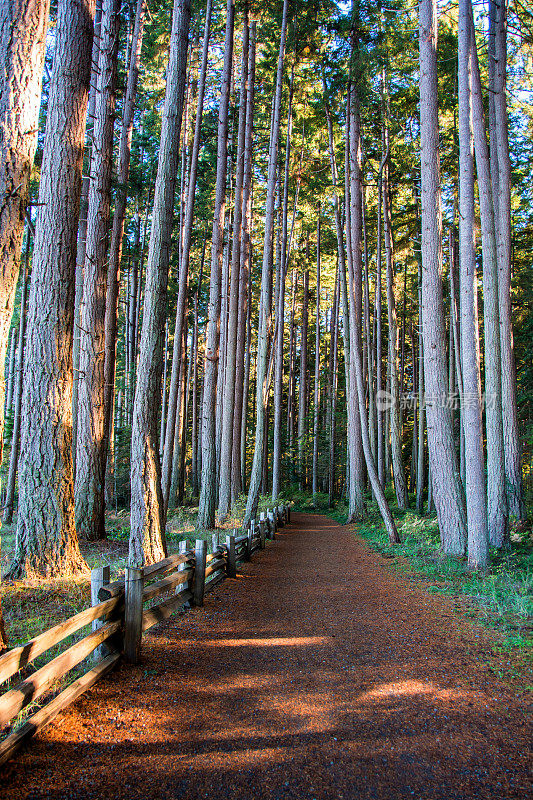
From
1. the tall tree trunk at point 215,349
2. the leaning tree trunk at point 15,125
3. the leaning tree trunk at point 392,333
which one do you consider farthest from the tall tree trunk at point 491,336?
the leaning tree trunk at point 15,125

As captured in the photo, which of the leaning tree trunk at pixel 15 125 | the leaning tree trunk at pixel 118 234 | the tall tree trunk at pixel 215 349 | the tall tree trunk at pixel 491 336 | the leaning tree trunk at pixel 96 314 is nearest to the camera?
the leaning tree trunk at pixel 15 125

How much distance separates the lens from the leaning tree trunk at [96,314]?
880cm

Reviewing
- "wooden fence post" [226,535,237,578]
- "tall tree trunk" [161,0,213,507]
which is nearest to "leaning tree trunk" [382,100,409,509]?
"tall tree trunk" [161,0,213,507]

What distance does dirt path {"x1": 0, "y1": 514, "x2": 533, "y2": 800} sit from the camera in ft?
8.50

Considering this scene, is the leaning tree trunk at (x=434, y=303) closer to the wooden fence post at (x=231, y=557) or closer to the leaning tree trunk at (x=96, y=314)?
the wooden fence post at (x=231, y=557)

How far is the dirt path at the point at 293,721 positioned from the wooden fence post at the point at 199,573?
12.2 inches

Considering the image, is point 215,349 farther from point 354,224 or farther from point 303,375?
point 303,375

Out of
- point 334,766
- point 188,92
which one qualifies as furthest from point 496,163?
point 334,766

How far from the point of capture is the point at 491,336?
9.82m

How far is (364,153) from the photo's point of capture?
1644cm

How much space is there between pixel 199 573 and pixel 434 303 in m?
6.89

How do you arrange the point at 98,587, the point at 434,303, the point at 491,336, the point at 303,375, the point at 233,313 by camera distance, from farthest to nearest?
the point at 303,375 < the point at 233,313 < the point at 491,336 < the point at 434,303 < the point at 98,587

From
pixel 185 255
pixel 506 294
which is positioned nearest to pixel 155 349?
pixel 185 255

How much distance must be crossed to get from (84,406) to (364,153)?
13887 mm
